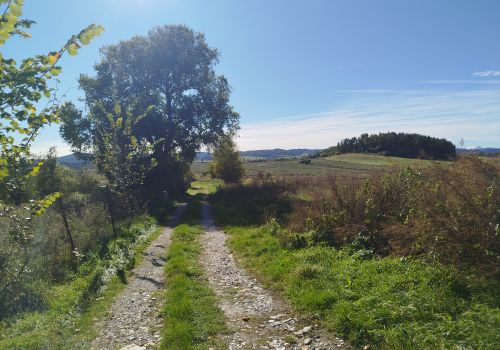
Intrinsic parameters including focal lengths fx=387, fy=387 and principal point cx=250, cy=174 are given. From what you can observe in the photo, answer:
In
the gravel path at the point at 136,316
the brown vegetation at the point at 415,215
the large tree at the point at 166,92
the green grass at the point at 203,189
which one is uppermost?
the large tree at the point at 166,92

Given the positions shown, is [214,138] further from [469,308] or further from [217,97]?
[469,308]

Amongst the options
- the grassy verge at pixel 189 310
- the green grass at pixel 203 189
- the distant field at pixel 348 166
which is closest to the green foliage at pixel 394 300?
the grassy verge at pixel 189 310

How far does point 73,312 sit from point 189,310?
251 centimetres

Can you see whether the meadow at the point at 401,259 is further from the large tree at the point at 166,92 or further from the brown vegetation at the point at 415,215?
the large tree at the point at 166,92

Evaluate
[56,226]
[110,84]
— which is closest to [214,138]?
[110,84]

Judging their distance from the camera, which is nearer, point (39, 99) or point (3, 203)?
point (39, 99)

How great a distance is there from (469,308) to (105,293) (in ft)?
25.8

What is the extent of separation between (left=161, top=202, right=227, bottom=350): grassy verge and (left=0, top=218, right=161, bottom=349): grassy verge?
1.37 m

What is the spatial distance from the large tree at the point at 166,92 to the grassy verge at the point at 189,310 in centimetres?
2364

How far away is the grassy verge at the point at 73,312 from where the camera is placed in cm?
647

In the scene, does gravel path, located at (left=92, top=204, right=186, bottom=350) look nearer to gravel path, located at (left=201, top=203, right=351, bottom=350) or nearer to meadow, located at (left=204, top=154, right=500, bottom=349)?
gravel path, located at (left=201, top=203, right=351, bottom=350)

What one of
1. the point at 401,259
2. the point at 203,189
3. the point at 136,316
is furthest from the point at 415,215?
the point at 203,189

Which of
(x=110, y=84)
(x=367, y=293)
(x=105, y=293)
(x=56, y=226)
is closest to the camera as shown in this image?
(x=367, y=293)

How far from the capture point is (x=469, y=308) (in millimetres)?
6070
